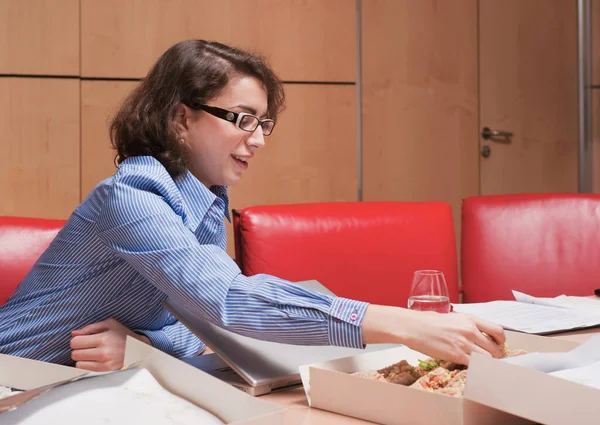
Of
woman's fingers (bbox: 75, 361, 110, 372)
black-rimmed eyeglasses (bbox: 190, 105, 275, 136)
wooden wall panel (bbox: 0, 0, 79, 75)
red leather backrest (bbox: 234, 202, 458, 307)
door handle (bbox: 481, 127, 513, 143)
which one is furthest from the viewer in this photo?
door handle (bbox: 481, 127, 513, 143)

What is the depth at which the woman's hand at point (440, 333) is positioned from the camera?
41.9 inches

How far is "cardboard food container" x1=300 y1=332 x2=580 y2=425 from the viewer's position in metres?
0.85

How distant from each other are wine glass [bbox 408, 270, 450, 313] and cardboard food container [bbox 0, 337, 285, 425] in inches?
26.5

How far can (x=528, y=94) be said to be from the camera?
4816mm

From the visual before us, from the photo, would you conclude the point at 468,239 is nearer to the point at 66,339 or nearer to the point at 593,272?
the point at 593,272

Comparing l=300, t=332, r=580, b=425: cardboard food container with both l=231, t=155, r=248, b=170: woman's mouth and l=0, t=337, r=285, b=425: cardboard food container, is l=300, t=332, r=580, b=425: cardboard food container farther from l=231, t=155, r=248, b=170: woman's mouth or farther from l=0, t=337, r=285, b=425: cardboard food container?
l=231, t=155, r=248, b=170: woman's mouth

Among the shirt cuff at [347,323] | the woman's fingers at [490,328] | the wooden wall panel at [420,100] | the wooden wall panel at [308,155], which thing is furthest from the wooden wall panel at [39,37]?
the woman's fingers at [490,328]

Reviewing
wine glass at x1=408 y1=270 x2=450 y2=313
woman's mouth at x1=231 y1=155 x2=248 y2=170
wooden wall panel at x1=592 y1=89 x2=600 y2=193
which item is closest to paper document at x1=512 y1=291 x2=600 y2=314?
wine glass at x1=408 y1=270 x2=450 y2=313

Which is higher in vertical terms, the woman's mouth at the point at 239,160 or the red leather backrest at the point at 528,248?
the woman's mouth at the point at 239,160

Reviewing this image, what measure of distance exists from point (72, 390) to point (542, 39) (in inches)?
180

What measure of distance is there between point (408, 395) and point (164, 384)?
29 cm

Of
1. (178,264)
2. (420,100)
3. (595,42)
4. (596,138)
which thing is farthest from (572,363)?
(595,42)

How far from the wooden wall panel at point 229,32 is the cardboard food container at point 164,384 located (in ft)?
9.55

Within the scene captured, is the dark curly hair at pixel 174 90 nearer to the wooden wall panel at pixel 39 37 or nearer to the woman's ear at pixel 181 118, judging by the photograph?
the woman's ear at pixel 181 118
